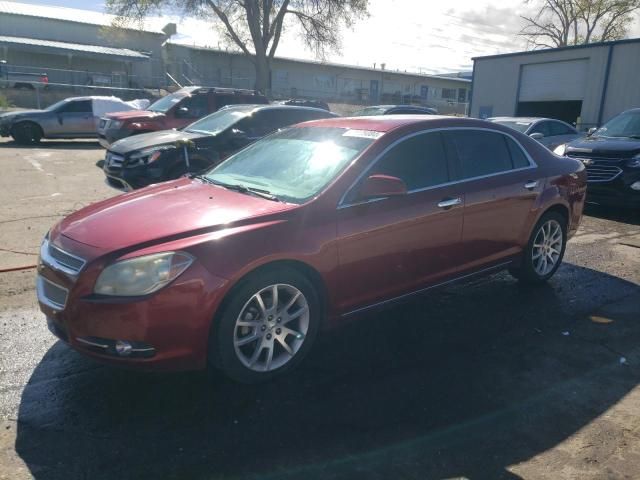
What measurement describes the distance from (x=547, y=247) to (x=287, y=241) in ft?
10.5

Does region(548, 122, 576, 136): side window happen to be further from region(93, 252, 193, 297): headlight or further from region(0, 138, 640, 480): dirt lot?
region(93, 252, 193, 297): headlight

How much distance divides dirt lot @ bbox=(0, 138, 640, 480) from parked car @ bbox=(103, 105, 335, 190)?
3288mm

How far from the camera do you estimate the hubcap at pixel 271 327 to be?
3248mm

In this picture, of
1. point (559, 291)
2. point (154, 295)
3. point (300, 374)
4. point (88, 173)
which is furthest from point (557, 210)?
point (88, 173)

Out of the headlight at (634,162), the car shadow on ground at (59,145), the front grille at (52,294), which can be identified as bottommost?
the car shadow on ground at (59,145)

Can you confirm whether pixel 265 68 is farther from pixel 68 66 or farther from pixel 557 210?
pixel 557 210

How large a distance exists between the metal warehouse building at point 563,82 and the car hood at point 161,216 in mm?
20042

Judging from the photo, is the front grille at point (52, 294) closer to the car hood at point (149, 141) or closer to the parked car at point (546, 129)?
the car hood at point (149, 141)

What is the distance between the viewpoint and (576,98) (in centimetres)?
2127

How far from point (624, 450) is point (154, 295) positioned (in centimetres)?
270

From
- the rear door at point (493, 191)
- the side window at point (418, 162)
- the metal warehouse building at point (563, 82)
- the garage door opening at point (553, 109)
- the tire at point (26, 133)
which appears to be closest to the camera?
the side window at point (418, 162)

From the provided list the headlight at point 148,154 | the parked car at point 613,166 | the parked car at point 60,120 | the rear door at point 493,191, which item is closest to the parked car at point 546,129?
the parked car at point 613,166

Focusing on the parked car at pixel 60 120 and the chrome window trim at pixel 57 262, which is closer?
the chrome window trim at pixel 57 262

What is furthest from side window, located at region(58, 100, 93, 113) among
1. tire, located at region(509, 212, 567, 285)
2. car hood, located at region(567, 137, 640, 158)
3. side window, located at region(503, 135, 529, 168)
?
tire, located at region(509, 212, 567, 285)
